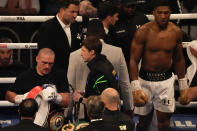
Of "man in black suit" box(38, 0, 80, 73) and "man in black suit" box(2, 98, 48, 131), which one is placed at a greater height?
"man in black suit" box(38, 0, 80, 73)

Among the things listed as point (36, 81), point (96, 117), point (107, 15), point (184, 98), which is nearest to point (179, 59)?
point (184, 98)

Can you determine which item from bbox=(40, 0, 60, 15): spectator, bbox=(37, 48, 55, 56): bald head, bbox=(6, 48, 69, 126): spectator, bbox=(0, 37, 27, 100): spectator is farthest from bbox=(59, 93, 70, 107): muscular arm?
bbox=(40, 0, 60, 15): spectator

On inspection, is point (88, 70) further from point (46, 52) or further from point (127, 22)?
point (127, 22)

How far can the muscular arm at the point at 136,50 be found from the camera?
6445 millimetres

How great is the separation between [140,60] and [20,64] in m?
1.66

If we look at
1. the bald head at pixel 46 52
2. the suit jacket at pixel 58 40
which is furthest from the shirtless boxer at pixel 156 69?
the bald head at pixel 46 52

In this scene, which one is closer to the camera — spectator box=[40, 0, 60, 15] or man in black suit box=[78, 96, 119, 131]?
man in black suit box=[78, 96, 119, 131]

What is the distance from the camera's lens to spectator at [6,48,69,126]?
5.85 metres

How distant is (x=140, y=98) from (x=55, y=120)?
1.09 meters

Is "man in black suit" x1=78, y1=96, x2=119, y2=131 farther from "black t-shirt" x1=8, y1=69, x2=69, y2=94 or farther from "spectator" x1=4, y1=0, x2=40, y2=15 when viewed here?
"spectator" x1=4, y1=0, x2=40, y2=15

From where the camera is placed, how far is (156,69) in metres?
A: 6.55

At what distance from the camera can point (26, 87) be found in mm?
5918

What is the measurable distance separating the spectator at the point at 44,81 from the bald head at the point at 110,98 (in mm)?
653

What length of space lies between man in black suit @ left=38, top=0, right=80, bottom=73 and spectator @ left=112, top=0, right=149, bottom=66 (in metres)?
0.54
